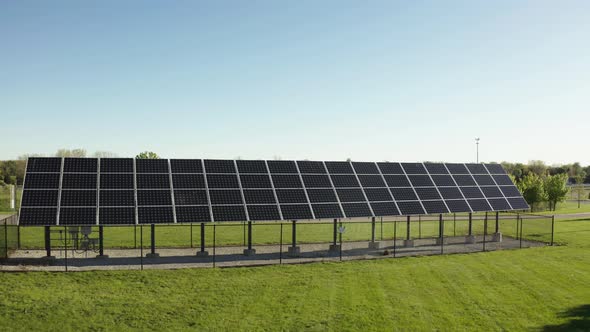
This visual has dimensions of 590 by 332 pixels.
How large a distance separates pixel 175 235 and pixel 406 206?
17662mm

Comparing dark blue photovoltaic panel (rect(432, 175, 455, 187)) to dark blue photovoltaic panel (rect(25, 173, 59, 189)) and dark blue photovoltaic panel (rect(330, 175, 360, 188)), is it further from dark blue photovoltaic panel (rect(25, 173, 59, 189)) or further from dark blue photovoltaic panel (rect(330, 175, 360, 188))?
dark blue photovoltaic panel (rect(25, 173, 59, 189))

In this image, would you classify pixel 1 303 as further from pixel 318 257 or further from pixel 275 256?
pixel 318 257

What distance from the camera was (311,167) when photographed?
30.0 meters

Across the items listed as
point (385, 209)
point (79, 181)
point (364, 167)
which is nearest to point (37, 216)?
point (79, 181)

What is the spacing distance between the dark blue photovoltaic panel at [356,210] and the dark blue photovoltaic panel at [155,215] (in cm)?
1047

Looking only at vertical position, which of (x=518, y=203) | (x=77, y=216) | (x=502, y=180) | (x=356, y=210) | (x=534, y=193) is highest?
(x=502, y=180)

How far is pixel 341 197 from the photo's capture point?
27844mm

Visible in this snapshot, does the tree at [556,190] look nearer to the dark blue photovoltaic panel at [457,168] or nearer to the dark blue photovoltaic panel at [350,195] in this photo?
the dark blue photovoltaic panel at [457,168]

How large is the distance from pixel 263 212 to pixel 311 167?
6.58 metres

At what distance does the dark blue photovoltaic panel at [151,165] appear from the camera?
2584 cm

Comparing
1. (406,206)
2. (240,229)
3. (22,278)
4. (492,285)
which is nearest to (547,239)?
(406,206)

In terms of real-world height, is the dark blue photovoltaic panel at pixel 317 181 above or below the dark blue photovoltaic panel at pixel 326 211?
above

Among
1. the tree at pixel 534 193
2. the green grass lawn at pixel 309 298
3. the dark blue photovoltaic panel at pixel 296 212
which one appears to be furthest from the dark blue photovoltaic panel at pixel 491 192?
the tree at pixel 534 193

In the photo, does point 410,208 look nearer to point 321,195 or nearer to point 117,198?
point 321,195
